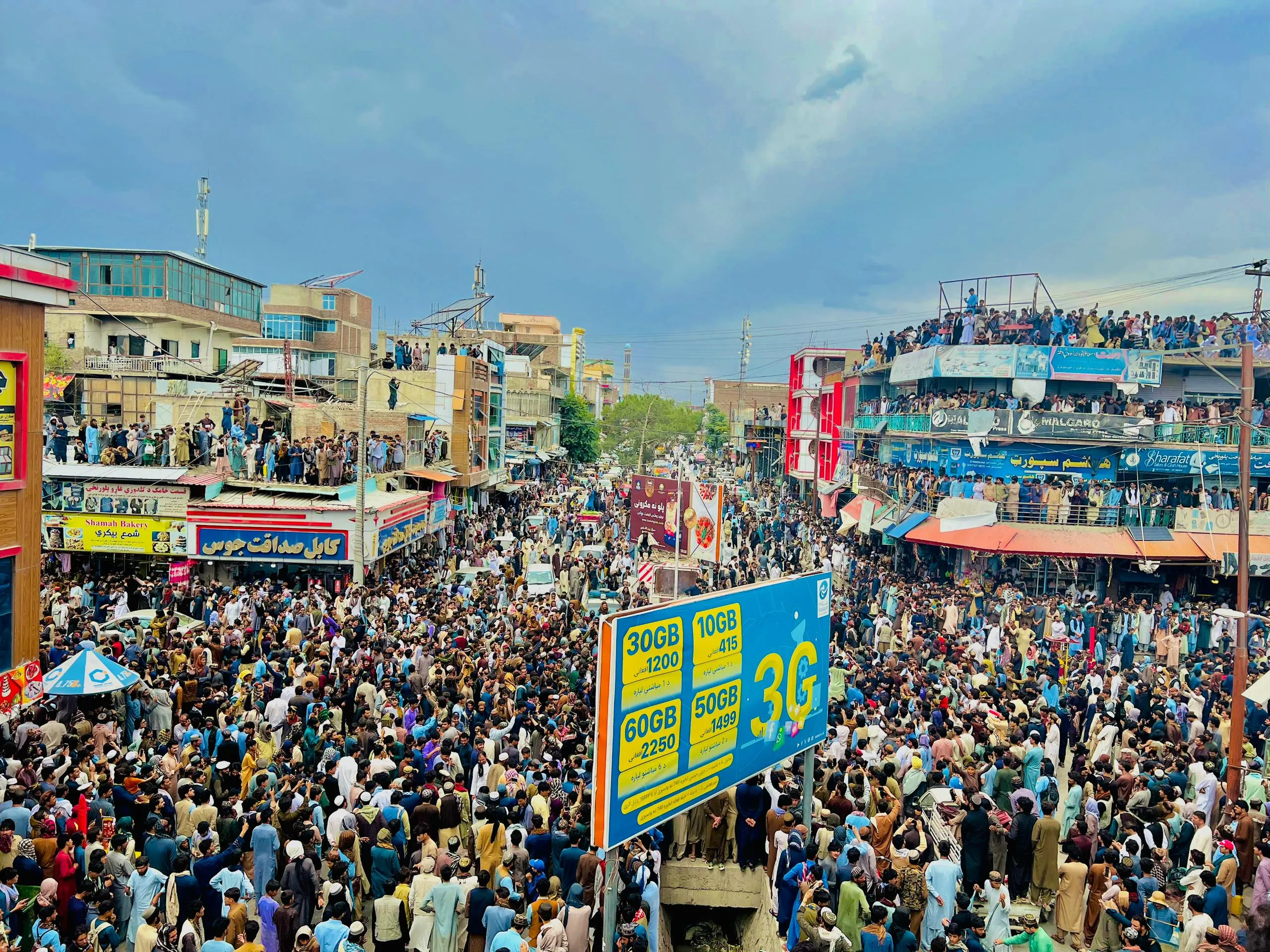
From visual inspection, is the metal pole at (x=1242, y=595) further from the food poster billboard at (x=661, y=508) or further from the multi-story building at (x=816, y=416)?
the multi-story building at (x=816, y=416)

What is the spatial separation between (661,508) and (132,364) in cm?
2870

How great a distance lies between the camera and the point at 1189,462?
29766 mm

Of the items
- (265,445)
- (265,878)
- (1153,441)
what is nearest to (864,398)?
(1153,441)

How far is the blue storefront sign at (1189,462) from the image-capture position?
2936cm

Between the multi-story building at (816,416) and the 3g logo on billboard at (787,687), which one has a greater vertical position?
the multi-story building at (816,416)

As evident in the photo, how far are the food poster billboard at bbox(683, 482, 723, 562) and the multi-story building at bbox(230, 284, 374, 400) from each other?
21.6 metres

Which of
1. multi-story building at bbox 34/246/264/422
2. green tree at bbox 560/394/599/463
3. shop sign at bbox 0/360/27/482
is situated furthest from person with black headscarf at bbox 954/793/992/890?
green tree at bbox 560/394/599/463

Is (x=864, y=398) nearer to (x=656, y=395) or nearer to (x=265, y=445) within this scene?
(x=265, y=445)

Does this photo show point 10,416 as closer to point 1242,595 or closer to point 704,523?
point 704,523

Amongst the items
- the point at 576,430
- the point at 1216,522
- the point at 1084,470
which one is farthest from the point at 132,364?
the point at 576,430

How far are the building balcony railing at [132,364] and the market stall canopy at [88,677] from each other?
31.4 m

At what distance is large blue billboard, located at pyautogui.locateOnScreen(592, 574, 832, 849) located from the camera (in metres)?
8.85

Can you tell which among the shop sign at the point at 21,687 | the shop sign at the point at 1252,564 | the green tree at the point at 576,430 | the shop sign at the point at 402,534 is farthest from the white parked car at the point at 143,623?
the green tree at the point at 576,430

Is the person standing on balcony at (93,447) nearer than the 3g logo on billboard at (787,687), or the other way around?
the 3g logo on billboard at (787,687)
